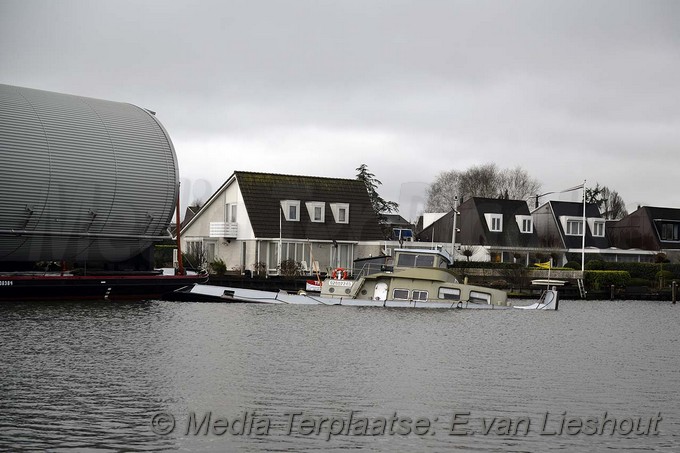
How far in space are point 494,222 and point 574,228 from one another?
7.64 m

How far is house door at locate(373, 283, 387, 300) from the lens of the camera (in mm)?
44156

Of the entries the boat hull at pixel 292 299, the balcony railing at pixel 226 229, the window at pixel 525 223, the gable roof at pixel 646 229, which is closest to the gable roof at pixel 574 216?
the window at pixel 525 223

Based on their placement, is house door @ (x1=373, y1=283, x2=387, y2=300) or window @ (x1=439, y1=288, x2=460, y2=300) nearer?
house door @ (x1=373, y1=283, x2=387, y2=300)

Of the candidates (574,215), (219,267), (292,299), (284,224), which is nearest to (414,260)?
(292,299)

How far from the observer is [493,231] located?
78938mm

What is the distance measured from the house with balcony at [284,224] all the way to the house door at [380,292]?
61.3 ft

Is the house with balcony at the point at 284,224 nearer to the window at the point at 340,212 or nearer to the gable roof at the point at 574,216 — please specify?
the window at the point at 340,212

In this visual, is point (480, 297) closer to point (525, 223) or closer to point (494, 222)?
point (494, 222)

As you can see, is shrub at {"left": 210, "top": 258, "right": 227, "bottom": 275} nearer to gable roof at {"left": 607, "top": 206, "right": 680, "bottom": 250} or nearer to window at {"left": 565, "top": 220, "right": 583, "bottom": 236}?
window at {"left": 565, "top": 220, "right": 583, "bottom": 236}

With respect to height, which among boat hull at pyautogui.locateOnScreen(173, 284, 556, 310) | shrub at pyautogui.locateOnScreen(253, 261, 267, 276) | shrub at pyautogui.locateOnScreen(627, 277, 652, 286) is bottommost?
boat hull at pyautogui.locateOnScreen(173, 284, 556, 310)

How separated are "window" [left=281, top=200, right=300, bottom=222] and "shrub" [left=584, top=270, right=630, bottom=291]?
20.0m

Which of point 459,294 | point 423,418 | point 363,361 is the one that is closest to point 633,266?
point 459,294

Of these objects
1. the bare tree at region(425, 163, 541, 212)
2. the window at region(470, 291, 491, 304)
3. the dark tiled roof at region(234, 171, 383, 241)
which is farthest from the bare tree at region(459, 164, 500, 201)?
the window at region(470, 291, 491, 304)

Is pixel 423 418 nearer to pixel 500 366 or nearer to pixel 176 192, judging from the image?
pixel 500 366
